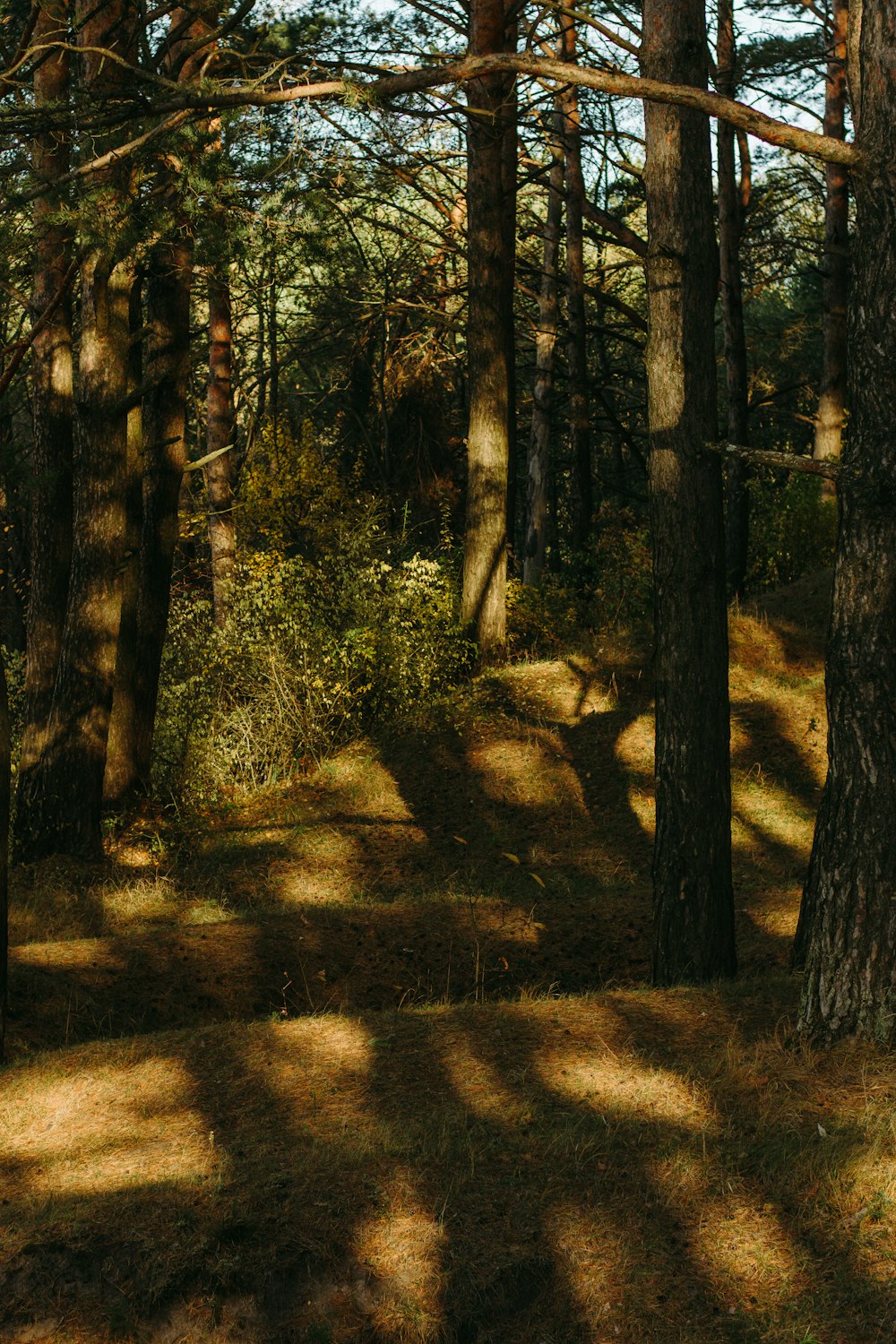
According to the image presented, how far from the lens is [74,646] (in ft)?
36.2

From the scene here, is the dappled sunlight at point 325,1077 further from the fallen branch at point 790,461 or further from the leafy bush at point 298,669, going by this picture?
the leafy bush at point 298,669

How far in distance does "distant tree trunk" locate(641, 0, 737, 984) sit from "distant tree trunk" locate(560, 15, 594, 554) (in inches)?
442

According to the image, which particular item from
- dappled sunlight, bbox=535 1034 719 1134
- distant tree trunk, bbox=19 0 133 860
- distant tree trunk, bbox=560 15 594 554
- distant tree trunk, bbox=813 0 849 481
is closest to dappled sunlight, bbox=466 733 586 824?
distant tree trunk, bbox=19 0 133 860

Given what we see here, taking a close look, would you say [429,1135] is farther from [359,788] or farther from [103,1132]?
[359,788]

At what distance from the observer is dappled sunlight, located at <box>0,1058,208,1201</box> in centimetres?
458

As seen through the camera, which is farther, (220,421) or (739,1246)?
(220,421)

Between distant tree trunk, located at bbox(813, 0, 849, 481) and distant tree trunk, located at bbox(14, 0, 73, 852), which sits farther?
distant tree trunk, located at bbox(813, 0, 849, 481)

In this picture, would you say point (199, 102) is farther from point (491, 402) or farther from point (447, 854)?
point (491, 402)

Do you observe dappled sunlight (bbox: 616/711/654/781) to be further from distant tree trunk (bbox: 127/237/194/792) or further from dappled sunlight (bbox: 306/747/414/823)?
distant tree trunk (bbox: 127/237/194/792)

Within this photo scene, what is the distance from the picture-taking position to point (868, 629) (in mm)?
5047

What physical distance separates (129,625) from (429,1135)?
319 inches

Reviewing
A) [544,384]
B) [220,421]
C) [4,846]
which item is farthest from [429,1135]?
[544,384]

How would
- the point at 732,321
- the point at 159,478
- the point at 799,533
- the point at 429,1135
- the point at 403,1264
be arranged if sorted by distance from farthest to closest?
1. the point at 799,533
2. the point at 732,321
3. the point at 159,478
4. the point at 429,1135
5. the point at 403,1264

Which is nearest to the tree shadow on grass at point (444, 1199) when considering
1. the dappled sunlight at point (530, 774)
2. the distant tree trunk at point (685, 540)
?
the distant tree trunk at point (685, 540)
